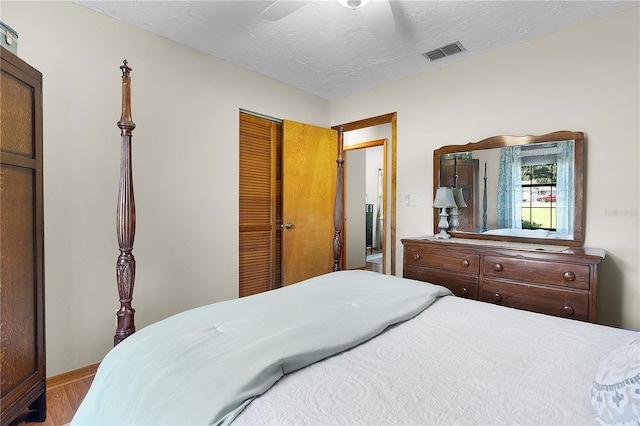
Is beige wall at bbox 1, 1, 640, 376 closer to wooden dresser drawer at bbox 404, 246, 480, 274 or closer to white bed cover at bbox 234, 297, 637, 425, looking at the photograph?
wooden dresser drawer at bbox 404, 246, 480, 274

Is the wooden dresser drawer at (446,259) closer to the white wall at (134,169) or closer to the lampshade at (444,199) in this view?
the lampshade at (444,199)

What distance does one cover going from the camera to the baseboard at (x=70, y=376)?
214 cm

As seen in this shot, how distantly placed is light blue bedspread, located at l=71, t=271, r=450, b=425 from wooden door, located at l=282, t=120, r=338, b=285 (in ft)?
7.04

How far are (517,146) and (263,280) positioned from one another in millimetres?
2792

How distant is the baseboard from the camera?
2145mm

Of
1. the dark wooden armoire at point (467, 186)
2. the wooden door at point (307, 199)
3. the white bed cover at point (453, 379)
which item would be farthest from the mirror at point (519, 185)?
the white bed cover at point (453, 379)

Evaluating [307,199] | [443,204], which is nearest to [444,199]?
[443,204]

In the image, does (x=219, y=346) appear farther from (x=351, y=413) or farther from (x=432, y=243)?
(x=432, y=243)

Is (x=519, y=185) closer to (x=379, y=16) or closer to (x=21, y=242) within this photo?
(x=379, y=16)

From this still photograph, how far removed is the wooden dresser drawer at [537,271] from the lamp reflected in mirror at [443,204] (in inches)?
23.3

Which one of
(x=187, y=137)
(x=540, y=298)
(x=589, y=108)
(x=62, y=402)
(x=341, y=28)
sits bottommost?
(x=62, y=402)

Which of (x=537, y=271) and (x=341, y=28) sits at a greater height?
(x=341, y=28)

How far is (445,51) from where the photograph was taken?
285 centimetres

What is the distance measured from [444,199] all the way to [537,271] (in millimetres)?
1022
